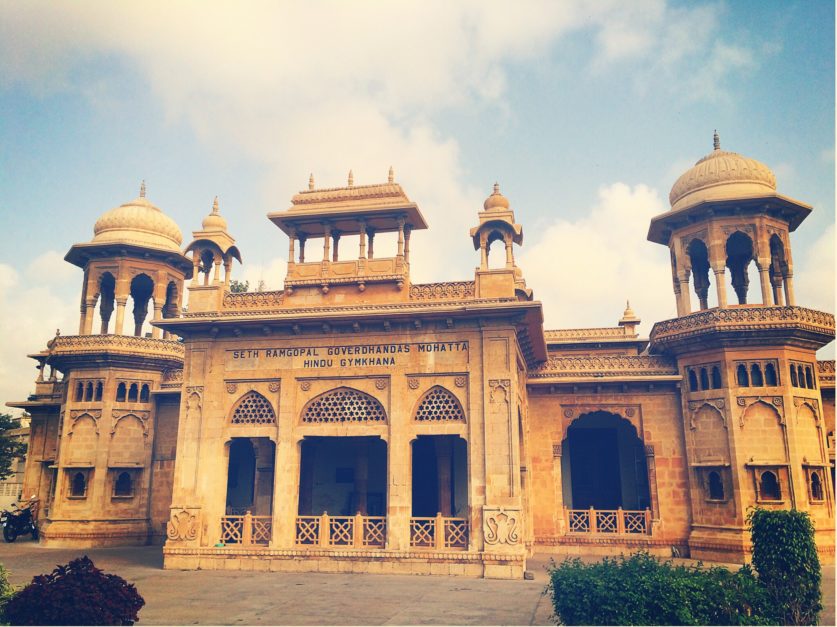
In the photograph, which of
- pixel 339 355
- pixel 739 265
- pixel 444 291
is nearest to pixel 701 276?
pixel 739 265

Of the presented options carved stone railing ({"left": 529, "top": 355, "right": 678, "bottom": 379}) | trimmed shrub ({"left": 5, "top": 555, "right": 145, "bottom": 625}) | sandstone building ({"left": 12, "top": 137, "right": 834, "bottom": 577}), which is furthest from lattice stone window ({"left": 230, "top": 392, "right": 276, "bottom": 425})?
trimmed shrub ({"left": 5, "top": 555, "right": 145, "bottom": 625})

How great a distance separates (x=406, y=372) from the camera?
56.3 feet

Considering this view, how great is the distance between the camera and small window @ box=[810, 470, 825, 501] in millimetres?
18478

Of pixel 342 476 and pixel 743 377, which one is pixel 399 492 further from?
pixel 743 377

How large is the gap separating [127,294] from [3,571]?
15817 millimetres

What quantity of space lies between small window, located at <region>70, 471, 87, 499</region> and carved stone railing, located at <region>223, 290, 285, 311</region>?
A: 361 inches

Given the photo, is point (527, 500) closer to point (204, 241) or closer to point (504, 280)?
point (504, 280)

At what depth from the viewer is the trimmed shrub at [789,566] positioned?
377 inches

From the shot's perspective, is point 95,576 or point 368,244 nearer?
point 95,576

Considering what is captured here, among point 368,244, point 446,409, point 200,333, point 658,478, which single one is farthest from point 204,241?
point 658,478

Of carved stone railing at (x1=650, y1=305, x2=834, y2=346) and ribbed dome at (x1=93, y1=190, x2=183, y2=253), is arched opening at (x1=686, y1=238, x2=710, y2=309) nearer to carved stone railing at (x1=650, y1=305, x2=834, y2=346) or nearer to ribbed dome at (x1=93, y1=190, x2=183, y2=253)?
carved stone railing at (x1=650, y1=305, x2=834, y2=346)

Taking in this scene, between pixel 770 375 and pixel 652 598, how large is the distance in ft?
42.1

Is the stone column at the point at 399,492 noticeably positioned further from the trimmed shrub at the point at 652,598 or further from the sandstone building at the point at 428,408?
the trimmed shrub at the point at 652,598

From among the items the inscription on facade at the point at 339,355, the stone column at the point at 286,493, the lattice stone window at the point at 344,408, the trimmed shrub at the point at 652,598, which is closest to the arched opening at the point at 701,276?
the inscription on facade at the point at 339,355
